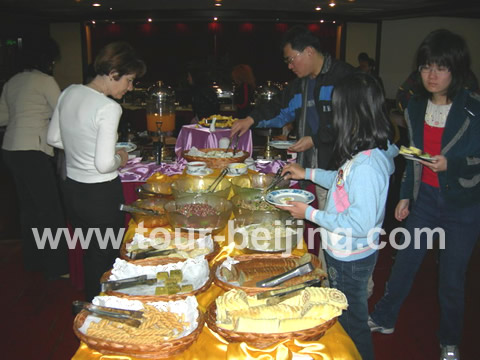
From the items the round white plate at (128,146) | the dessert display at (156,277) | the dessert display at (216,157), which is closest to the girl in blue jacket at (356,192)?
the dessert display at (156,277)

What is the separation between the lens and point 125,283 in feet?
3.61

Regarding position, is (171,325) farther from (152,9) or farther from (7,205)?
(152,9)

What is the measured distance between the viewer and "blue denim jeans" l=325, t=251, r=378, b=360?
1367 mm

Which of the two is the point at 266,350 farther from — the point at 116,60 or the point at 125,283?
the point at 116,60

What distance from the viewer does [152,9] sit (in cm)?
909

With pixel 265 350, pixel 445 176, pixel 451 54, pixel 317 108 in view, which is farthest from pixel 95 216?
pixel 451 54

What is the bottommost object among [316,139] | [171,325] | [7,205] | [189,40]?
[7,205]

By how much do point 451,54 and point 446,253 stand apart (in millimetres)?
780

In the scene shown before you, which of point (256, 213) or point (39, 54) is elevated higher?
point (39, 54)

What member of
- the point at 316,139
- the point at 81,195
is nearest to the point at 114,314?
Result: the point at 81,195

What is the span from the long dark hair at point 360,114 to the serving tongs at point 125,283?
26.2 inches

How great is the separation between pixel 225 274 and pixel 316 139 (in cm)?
131

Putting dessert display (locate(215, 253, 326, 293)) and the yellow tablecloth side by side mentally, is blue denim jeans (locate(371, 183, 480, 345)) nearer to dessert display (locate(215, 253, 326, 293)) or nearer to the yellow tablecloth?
dessert display (locate(215, 253, 326, 293))

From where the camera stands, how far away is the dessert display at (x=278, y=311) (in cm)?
93
